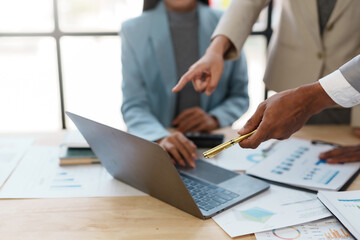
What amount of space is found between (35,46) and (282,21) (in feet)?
4.69

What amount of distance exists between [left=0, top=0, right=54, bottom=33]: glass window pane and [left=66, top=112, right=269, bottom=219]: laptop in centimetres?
139

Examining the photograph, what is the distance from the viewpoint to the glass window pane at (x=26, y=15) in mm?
2244

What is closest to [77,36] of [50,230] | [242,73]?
[242,73]

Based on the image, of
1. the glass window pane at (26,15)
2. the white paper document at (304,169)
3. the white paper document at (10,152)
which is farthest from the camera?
the glass window pane at (26,15)

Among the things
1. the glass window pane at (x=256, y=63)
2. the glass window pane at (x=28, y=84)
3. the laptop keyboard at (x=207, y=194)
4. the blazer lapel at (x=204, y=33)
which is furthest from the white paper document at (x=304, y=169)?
the glass window pane at (x=28, y=84)

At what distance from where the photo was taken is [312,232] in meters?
0.85

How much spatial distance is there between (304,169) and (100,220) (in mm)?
588

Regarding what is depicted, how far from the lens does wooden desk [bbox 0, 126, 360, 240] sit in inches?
33.8

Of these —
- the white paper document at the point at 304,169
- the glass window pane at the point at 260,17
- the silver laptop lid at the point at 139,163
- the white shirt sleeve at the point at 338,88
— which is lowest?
the white paper document at the point at 304,169

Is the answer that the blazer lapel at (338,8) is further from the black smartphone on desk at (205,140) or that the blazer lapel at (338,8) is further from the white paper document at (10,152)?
the white paper document at (10,152)

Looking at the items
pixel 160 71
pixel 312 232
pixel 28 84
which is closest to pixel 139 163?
pixel 312 232

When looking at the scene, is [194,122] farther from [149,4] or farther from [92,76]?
[92,76]

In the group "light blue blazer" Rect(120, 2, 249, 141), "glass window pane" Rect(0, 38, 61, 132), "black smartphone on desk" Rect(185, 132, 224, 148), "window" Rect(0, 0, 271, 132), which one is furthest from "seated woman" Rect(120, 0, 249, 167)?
"glass window pane" Rect(0, 38, 61, 132)

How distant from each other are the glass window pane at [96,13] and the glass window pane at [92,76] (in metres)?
0.07
